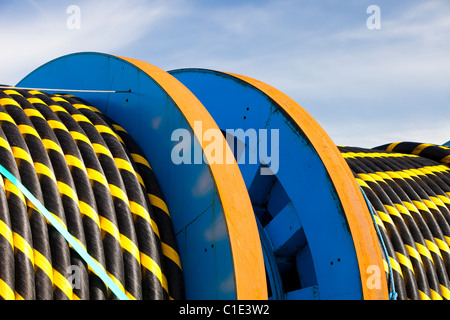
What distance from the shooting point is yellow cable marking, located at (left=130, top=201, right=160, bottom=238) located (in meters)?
3.21

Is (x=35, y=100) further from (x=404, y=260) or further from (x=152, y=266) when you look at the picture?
(x=404, y=260)

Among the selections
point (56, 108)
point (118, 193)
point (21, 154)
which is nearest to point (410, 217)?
point (118, 193)

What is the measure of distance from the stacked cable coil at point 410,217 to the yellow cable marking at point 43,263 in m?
2.18

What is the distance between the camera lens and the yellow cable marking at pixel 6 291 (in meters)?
2.56

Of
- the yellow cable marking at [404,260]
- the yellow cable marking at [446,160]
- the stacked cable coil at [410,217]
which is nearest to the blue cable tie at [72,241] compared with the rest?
the stacked cable coil at [410,217]

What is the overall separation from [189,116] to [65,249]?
3.26 feet

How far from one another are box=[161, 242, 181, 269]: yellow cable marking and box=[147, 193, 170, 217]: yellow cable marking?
0.21 m

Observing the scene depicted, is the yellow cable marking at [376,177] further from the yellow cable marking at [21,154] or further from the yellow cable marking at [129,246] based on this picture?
the yellow cable marking at [21,154]

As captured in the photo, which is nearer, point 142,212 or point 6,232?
point 6,232

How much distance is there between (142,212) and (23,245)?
2.32 feet

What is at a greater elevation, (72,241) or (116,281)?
(72,241)

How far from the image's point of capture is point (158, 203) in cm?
338

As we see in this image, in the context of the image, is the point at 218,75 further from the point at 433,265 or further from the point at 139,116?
the point at 433,265

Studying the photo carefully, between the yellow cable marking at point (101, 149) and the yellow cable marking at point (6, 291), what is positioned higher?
the yellow cable marking at point (101, 149)
